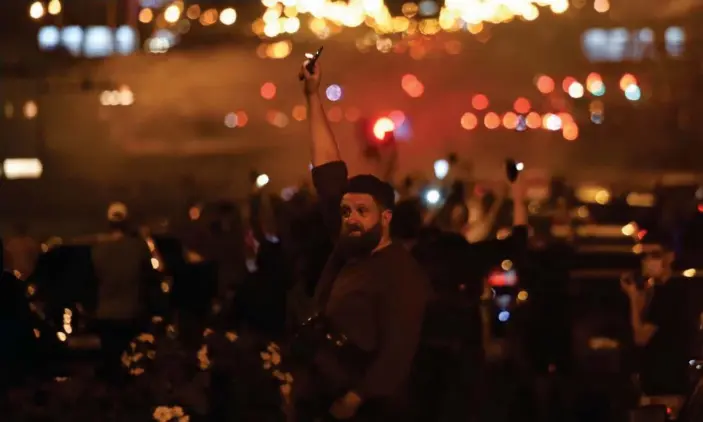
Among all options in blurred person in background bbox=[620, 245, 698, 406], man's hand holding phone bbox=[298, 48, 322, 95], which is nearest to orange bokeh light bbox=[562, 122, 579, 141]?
blurred person in background bbox=[620, 245, 698, 406]

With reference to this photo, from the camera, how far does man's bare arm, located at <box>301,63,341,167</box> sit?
17.7 feet

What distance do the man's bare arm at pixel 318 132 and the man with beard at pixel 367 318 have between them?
0.59 m

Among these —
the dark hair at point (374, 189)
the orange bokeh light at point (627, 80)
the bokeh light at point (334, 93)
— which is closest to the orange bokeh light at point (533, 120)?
the orange bokeh light at point (627, 80)

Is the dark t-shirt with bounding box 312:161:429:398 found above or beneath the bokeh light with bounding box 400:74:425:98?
beneath

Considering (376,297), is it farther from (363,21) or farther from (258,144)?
(258,144)

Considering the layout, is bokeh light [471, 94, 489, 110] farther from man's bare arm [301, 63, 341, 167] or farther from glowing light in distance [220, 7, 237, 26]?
man's bare arm [301, 63, 341, 167]

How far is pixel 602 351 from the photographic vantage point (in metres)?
8.42

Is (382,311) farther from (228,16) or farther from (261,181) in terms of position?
(228,16)

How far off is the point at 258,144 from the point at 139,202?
6.24m

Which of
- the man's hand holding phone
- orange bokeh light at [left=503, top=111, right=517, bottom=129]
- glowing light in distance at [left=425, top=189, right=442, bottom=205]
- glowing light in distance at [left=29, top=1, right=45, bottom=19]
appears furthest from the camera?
glowing light in distance at [left=29, top=1, right=45, bottom=19]

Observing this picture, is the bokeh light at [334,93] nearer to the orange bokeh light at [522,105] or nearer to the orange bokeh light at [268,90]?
the orange bokeh light at [268,90]

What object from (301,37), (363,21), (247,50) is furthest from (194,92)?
(363,21)

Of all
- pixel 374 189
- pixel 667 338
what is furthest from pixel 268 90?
pixel 374 189

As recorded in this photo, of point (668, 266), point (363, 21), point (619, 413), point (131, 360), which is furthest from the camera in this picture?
point (363, 21)
